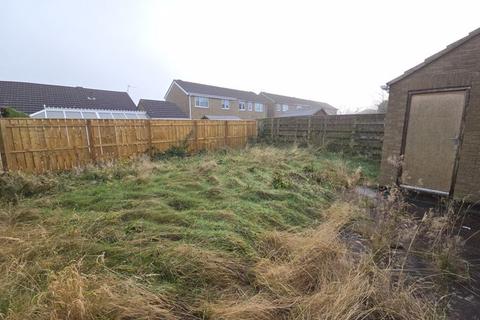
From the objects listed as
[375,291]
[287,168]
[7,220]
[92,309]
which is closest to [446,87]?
[287,168]

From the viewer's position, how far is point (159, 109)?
21.5 meters

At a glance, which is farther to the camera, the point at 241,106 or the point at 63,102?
the point at 241,106

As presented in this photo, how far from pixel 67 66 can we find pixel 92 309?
4895cm

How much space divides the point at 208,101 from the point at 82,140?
19662 mm

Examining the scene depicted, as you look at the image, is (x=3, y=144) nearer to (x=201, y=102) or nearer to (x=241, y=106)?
(x=201, y=102)

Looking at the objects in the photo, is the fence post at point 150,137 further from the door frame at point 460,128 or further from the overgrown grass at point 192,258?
the door frame at point 460,128

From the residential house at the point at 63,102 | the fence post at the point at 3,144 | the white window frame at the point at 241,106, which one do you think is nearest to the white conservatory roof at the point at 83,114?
the residential house at the point at 63,102

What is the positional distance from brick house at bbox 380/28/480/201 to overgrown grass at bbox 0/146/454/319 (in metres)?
1.78

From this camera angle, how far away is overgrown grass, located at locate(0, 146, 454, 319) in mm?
1630

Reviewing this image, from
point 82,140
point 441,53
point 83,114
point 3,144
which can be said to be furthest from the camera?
point 83,114

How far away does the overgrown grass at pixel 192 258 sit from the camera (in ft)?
5.35

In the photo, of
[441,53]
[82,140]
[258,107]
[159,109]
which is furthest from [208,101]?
[441,53]

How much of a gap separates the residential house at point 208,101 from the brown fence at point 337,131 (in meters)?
12.9

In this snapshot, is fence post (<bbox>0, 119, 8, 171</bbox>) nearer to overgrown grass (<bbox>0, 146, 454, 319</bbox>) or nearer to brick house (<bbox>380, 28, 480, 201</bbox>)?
overgrown grass (<bbox>0, 146, 454, 319</bbox>)
